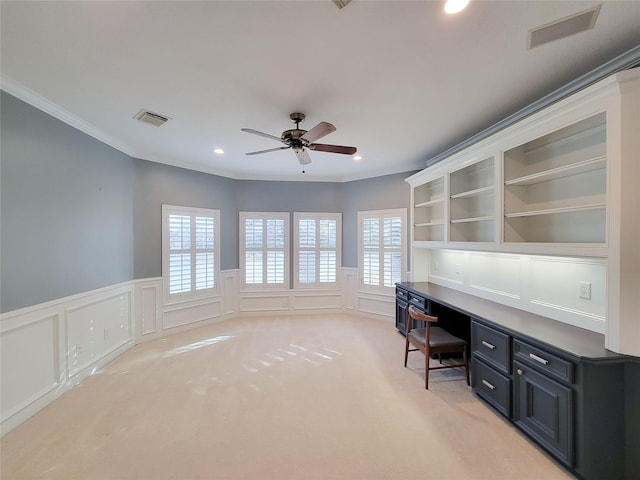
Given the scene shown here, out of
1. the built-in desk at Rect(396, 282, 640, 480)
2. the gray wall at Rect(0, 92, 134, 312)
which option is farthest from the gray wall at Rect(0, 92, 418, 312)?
the built-in desk at Rect(396, 282, 640, 480)

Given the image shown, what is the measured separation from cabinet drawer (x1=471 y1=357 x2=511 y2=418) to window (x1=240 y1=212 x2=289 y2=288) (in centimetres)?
374

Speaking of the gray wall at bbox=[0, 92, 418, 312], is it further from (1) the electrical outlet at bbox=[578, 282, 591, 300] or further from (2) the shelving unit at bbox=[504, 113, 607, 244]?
(1) the electrical outlet at bbox=[578, 282, 591, 300]

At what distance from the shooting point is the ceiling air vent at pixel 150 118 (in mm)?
2783

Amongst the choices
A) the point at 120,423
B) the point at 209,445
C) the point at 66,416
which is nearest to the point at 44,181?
the point at 66,416

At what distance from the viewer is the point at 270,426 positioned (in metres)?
2.27

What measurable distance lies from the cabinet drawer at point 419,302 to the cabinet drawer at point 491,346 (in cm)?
94

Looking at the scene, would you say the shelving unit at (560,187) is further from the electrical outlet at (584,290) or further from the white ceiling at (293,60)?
the white ceiling at (293,60)

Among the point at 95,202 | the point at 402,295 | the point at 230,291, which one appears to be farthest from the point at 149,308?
the point at 402,295

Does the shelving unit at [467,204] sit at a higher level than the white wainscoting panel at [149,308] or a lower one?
higher

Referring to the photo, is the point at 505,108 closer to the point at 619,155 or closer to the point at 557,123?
the point at 557,123

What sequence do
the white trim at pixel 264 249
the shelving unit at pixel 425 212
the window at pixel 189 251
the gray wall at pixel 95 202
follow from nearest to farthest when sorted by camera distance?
the gray wall at pixel 95 202
the shelving unit at pixel 425 212
the window at pixel 189 251
the white trim at pixel 264 249

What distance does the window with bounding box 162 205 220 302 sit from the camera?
450 cm

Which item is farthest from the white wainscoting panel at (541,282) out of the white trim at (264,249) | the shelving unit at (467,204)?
the white trim at (264,249)

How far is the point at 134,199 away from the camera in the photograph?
4141 millimetres
